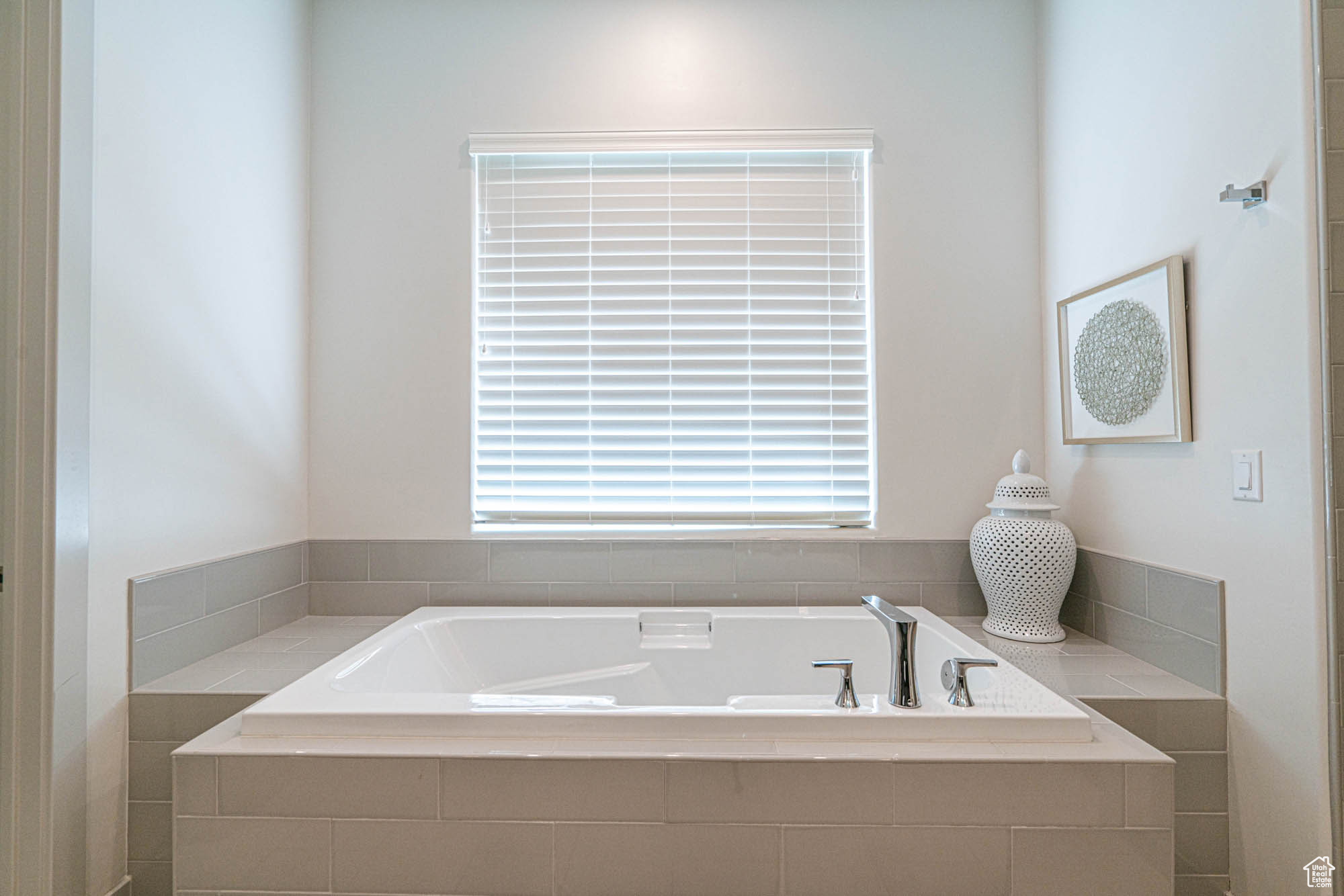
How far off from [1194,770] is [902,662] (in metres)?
0.73

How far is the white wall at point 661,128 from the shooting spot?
7.55ft

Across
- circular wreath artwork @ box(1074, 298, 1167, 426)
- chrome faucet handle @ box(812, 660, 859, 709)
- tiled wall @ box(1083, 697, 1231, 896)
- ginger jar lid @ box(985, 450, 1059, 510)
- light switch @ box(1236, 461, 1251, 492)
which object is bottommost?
tiled wall @ box(1083, 697, 1231, 896)

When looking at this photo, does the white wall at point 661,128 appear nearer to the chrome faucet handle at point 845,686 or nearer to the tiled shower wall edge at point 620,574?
the tiled shower wall edge at point 620,574

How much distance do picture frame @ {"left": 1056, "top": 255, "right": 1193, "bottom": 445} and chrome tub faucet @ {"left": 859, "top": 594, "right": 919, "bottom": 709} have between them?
0.85 m

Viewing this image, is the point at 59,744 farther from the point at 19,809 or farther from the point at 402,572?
the point at 402,572

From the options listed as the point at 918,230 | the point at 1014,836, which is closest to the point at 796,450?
the point at 918,230

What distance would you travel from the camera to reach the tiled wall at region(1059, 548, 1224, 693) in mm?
1553

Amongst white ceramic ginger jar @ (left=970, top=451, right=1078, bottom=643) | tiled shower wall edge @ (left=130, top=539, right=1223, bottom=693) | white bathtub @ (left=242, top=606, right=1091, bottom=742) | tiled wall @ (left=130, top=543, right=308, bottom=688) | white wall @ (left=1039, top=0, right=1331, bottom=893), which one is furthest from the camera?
tiled shower wall edge @ (left=130, top=539, right=1223, bottom=693)

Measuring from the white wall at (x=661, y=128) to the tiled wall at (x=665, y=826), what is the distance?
3.79ft

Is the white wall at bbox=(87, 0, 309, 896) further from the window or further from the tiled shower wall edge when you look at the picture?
the window

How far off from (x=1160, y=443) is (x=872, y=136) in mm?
1312

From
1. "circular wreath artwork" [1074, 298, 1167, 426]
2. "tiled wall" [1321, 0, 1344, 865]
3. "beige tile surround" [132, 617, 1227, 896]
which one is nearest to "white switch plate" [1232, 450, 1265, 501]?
"tiled wall" [1321, 0, 1344, 865]

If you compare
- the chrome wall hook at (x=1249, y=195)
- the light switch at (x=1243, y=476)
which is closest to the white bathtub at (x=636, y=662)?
the light switch at (x=1243, y=476)

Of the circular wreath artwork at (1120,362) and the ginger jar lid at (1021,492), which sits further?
the ginger jar lid at (1021,492)
